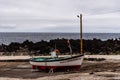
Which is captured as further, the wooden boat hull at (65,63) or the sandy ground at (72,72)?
the wooden boat hull at (65,63)

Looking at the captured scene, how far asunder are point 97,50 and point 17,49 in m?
11.2

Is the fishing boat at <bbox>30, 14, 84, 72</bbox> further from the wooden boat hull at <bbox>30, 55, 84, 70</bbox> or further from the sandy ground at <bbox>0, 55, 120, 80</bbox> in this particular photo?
the sandy ground at <bbox>0, 55, 120, 80</bbox>

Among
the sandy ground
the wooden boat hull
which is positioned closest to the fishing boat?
the wooden boat hull

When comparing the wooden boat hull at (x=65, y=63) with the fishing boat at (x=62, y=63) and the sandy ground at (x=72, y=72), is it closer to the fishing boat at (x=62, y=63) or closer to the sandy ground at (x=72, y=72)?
the fishing boat at (x=62, y=63)

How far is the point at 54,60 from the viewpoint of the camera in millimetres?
29969

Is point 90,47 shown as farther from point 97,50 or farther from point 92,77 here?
point 92,77

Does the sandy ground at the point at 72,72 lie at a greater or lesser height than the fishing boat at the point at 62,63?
lesser

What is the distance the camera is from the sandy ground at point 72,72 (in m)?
26.2

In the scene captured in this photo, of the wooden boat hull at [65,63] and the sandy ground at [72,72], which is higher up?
the wooden boat hull at [65,63]

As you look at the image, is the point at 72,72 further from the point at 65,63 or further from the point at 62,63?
the point at 62,63

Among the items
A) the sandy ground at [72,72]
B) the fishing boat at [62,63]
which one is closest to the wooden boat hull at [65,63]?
the fishing boat at [62,63]

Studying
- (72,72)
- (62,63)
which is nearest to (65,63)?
(62,63)

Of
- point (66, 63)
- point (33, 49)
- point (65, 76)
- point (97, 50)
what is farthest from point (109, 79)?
point (33, 49)

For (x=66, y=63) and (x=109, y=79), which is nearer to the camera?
(x=109, y=79)
